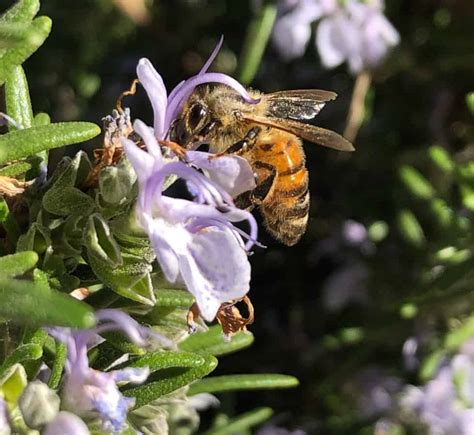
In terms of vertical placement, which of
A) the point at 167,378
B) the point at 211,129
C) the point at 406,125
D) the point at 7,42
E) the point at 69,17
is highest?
the point at 7,42

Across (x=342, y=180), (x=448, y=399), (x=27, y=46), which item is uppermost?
(x=27, y=46)

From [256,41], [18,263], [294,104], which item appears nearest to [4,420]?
[18,263]

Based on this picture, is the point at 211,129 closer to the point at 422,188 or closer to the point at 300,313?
the point at 422,188

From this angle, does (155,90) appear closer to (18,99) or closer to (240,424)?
(18,99)

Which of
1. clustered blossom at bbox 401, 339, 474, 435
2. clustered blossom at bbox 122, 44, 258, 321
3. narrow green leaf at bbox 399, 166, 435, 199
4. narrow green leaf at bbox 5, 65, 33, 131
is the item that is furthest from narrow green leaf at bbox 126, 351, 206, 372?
narrow green leaf at bbox 399, 166, 435, 199

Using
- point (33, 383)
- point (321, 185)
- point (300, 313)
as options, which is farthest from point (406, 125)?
point (33, 383)

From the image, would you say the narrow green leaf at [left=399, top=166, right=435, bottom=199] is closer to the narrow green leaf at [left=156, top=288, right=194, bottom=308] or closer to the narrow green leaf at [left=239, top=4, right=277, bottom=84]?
the narrow green leaf at [left=239, top=4, right=277, bottom=84]

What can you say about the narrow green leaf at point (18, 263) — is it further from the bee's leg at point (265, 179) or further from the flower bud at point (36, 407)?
the bee's leg at point (265, 179)
